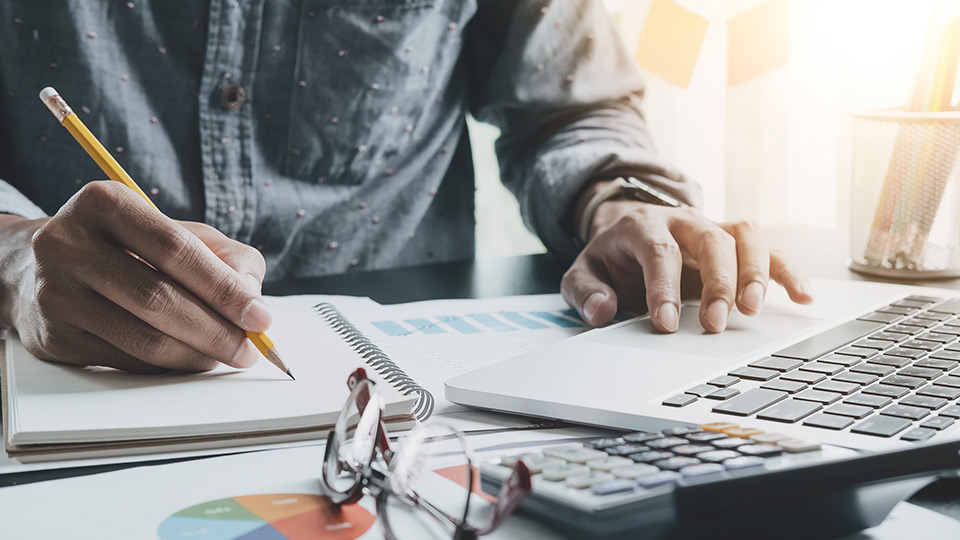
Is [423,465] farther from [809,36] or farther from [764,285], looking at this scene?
[809,36]

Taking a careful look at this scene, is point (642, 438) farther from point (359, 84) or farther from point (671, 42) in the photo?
point (671, 42)

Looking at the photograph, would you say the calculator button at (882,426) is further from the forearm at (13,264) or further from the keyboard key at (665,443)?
the forearm at (13,264)

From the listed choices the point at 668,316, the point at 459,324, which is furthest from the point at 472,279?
the point at 668,316

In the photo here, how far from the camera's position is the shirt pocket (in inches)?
38.1

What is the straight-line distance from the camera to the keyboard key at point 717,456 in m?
0.33

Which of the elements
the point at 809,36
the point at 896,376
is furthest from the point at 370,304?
the point at 809,36

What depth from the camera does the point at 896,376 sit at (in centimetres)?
46

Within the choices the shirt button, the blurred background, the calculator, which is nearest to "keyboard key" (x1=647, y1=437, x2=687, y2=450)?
the calculator

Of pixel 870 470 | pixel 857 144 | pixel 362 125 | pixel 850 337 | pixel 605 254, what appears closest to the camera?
pixel 870 470

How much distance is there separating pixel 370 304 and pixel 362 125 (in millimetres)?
315

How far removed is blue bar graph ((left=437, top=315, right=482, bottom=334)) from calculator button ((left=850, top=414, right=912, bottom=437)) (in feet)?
1.04

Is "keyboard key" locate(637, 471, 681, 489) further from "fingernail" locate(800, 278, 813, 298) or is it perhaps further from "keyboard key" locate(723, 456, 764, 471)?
"fingernail" locate(800, 278, 813, 298)

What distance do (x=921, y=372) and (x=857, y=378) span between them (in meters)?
0.04

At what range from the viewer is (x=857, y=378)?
458 mm
